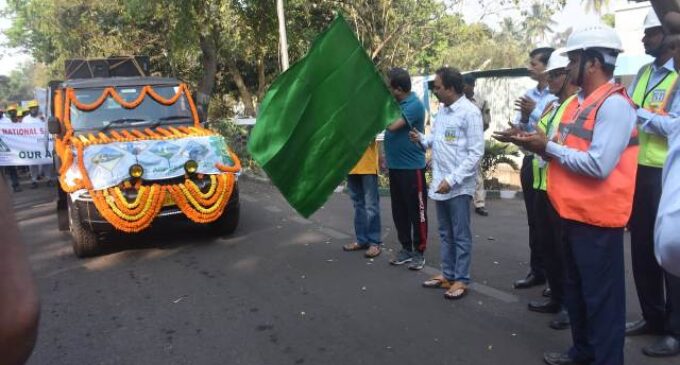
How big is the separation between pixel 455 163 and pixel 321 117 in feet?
3.82

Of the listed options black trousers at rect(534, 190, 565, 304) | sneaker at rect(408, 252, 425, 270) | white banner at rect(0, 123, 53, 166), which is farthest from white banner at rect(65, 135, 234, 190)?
white banner at rect(0, 123, 53, 166)

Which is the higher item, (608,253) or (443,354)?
(608,253)

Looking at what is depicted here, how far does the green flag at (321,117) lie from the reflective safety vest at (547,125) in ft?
3.71

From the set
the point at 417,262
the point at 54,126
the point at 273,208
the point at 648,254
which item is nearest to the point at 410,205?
the point at 417,262

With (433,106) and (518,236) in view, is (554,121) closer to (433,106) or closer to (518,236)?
(518,236)

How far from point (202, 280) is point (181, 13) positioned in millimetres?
10398

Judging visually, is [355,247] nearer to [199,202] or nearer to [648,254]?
[199,202]

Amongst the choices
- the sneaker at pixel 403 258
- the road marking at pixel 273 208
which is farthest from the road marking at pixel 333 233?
the road marking at pixel 273 208

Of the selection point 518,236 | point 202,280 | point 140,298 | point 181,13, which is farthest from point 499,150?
point 181,13

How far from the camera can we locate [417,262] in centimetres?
538

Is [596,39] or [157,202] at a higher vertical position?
[596,39]

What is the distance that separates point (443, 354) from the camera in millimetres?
3602

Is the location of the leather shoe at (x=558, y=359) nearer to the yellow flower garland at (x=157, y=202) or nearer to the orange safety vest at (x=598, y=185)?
the orange safety vest at (x=598, y=185)

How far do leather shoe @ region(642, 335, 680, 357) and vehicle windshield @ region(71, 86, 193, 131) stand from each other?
583 centimetres
